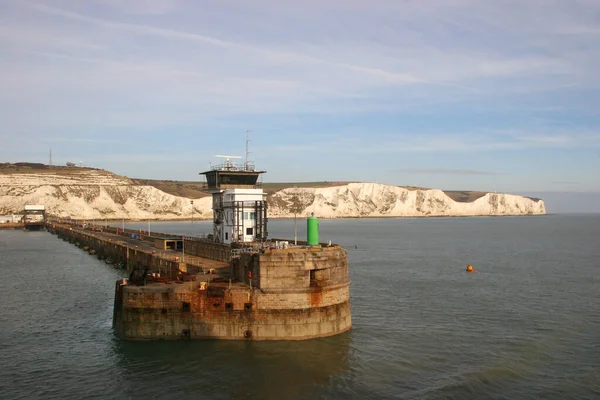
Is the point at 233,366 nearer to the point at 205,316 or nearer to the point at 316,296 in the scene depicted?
the point at 205,316

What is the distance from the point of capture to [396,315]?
108ft

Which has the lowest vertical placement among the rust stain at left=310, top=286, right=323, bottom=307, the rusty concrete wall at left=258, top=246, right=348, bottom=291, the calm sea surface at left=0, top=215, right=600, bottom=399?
the calm sea surface at left=0, top=215, right=600, bottom=399

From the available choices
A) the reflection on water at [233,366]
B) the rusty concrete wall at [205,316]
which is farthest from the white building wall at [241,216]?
the reflection on water at [233,366]

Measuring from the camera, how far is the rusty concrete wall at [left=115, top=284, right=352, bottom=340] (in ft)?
78.8

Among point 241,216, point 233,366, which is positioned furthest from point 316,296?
point 241,216

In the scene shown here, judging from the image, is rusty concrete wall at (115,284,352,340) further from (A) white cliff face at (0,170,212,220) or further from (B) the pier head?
(A) white cliff face at (0,170,212,220)

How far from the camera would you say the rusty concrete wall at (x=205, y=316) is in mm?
24016

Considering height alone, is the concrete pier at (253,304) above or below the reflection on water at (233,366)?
above

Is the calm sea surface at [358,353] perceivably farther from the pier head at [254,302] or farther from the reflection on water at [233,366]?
the pier head at [254,302]

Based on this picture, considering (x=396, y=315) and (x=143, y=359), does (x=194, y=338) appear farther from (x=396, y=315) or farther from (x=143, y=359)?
(x=396, y=315)

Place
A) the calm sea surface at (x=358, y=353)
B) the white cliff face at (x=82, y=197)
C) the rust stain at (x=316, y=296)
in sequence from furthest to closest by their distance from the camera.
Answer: the white cliff face at (x=82, y=197), the rust stain at (x=316, y=296), the calm sea surface at (x=358, y=353)

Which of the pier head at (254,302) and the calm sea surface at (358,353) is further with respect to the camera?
the pier head at (254,302)

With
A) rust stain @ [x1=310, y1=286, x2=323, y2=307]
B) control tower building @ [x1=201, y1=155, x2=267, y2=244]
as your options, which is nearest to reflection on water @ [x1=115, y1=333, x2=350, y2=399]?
rust stain @ [x1=310, y1=286, x2=323, y2=307]

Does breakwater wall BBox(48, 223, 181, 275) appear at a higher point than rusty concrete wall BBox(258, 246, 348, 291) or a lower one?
lower
